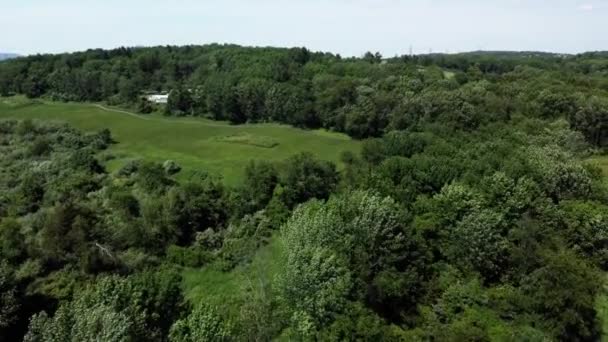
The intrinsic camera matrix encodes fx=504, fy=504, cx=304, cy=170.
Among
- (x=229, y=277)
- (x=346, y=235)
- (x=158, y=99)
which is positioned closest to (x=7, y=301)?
(x=229, y=277)

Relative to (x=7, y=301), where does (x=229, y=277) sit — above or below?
below

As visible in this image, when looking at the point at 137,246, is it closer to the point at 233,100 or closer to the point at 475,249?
the point at 475,249

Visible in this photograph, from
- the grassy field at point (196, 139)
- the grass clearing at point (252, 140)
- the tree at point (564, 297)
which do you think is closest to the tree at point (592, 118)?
the grassy field at point (196, 139)

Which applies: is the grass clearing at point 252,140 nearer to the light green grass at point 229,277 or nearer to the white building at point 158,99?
the white building at point 158,99

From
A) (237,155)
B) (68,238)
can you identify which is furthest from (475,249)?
(237,155)

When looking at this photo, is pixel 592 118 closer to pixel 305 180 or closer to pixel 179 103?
pixel 305 180

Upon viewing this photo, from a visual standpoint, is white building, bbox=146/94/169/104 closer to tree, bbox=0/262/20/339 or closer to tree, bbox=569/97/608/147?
tree, bbox=569/97/608/147
